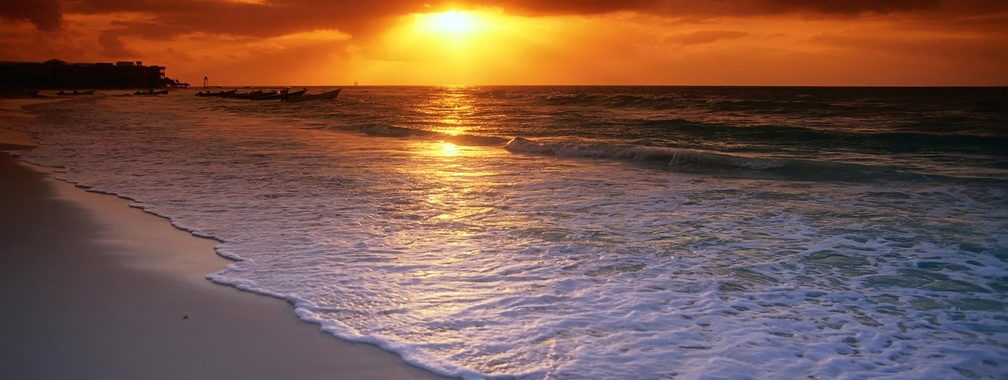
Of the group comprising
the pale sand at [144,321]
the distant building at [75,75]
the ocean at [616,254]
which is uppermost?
the distant building at [75,75]

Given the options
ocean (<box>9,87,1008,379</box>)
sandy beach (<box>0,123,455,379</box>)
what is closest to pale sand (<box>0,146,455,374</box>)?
sandy beach (<box>0,123,455,379</box>)

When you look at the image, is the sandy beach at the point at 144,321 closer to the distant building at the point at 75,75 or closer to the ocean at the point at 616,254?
the ocean at the point at 616,254

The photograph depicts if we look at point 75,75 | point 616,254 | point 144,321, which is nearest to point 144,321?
point 144,321

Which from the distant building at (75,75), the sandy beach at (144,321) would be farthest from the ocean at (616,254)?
the distant building at (75,75)

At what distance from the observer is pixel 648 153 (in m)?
17.7

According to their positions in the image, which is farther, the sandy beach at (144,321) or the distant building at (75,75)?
the distant building at (75,75)

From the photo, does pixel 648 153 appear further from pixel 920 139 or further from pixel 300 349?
pixel 300 349

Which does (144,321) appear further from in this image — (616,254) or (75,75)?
(75,75)

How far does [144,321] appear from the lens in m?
4.69

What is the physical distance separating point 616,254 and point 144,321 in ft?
14.0

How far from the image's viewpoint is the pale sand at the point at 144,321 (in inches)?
154

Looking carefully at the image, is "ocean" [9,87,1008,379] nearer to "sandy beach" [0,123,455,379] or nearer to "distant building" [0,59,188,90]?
"sandy beach" [0,123,455,379]

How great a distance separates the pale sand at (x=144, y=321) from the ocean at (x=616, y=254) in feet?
0.86

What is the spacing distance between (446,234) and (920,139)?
20.5m
